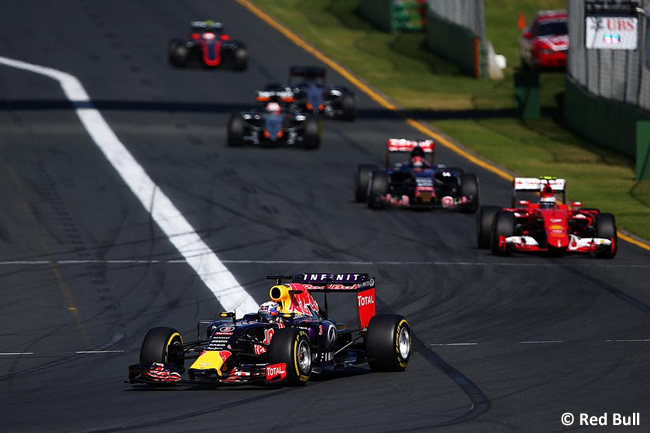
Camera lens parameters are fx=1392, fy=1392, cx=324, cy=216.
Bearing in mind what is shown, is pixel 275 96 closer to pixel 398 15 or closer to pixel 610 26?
pixel 610 26

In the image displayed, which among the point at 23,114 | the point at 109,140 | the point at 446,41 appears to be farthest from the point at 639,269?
the point at 446,41

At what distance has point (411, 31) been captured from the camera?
5934 cm

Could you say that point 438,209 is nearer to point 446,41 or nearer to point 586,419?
point 586,419

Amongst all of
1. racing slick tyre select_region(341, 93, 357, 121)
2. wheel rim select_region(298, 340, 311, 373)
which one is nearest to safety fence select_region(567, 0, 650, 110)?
racing slick tyre select_region(341, 93, 357, 121)

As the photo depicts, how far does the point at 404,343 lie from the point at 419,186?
1374 cm

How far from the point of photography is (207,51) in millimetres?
48312

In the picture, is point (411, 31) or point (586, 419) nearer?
point (586, 419)

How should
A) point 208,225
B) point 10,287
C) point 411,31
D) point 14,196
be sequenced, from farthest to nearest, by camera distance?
point 411,31 < point 14,196 < point 208,225 < point 10,287

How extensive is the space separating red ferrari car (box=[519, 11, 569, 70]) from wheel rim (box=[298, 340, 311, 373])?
112 feet

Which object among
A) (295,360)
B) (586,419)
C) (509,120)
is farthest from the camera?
(509,120)

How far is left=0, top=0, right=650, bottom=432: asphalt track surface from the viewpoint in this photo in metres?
13.2

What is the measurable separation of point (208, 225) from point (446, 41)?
92.8 feet

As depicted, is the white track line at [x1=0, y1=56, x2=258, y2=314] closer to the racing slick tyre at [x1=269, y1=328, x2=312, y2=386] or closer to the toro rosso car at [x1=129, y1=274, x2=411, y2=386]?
the toro rosso car at [x1=129, y1=274, x2=411, y2=386]

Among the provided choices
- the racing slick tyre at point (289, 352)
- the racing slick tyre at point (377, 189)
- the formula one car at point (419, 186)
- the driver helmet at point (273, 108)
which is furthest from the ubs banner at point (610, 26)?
the racing slick tyre at point (289, 352)
